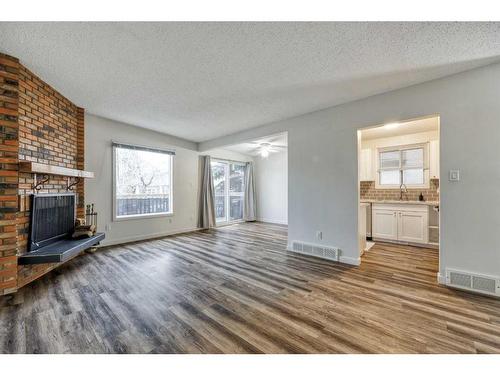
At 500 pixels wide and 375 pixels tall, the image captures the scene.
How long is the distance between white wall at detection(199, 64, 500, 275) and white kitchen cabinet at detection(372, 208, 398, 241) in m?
1.87

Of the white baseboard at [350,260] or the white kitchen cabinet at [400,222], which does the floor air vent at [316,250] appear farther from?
the white kitchen cabinet at [400,222]

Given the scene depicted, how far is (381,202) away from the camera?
452cm

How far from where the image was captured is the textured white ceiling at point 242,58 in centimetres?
177

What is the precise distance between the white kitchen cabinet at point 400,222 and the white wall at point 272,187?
111 inches

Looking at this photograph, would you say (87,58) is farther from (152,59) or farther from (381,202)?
(381,202)

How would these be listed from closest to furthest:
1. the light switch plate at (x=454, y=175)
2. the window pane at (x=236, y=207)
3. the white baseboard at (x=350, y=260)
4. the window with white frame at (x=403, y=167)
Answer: the light switch plate at (x=454, y=175)
the white baseboard at (x=350, y=260)
the window with white frame at (x=403, y=167)
the window pane at (x=236, y=207)

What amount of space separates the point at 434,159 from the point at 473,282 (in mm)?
2869

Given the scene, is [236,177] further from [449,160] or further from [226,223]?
[449,160]

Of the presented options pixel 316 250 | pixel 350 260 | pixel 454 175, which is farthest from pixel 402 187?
pixel 316 250

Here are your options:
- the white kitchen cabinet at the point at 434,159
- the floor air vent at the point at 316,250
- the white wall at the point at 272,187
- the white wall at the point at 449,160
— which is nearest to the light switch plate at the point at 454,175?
the white wall at the point at 449,160

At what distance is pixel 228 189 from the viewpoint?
7.06m

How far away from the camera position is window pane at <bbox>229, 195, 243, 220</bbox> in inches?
282
